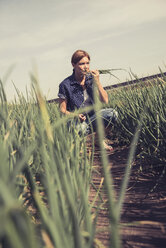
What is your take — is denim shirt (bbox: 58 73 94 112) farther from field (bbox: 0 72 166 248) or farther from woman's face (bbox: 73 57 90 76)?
field (bbox: 0 72 166 248)

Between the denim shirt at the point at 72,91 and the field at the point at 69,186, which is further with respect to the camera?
the denim shirt at the point at 72,91

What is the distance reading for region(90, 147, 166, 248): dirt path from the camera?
0.91 metres

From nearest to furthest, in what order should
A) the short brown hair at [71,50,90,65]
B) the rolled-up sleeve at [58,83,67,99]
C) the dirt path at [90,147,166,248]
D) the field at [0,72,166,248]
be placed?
1. the field at [0,72,166,248]
2. the dirt path at [90,147,166,248]
3. the short brown hair at [71,50,90,65]
4. the rolled-up sleeve at [58,83,67,99]

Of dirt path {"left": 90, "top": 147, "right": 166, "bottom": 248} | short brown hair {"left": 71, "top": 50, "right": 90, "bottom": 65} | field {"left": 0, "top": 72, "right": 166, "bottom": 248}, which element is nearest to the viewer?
field {"left": 0, "top": 72, "right": 166, "bottom": 248}

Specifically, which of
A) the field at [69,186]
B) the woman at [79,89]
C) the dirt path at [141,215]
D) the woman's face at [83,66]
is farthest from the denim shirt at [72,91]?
the dirt path at [141,215]

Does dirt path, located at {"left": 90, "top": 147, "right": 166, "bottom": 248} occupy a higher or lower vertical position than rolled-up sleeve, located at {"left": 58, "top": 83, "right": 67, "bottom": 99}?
lower

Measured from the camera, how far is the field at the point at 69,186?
0.44 metres

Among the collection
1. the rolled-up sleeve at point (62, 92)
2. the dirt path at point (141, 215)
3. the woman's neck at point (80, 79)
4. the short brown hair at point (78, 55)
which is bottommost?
the dirt path at point (141, 215)

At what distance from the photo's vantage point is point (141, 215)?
1.08m

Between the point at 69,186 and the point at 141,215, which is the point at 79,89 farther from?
the point at 69,186

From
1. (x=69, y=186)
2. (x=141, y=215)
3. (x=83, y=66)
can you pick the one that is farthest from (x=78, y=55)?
(x=69, y=186)

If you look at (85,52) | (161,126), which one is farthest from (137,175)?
(85,52)

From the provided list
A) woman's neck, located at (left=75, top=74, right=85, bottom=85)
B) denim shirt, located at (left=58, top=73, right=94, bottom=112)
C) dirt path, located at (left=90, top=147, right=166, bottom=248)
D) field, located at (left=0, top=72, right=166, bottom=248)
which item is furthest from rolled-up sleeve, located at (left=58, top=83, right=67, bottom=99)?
dirt path, located at (left=90, top=147, right=166, bottom=248)

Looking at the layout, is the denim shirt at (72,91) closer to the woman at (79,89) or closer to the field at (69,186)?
the woman at (79,89)
